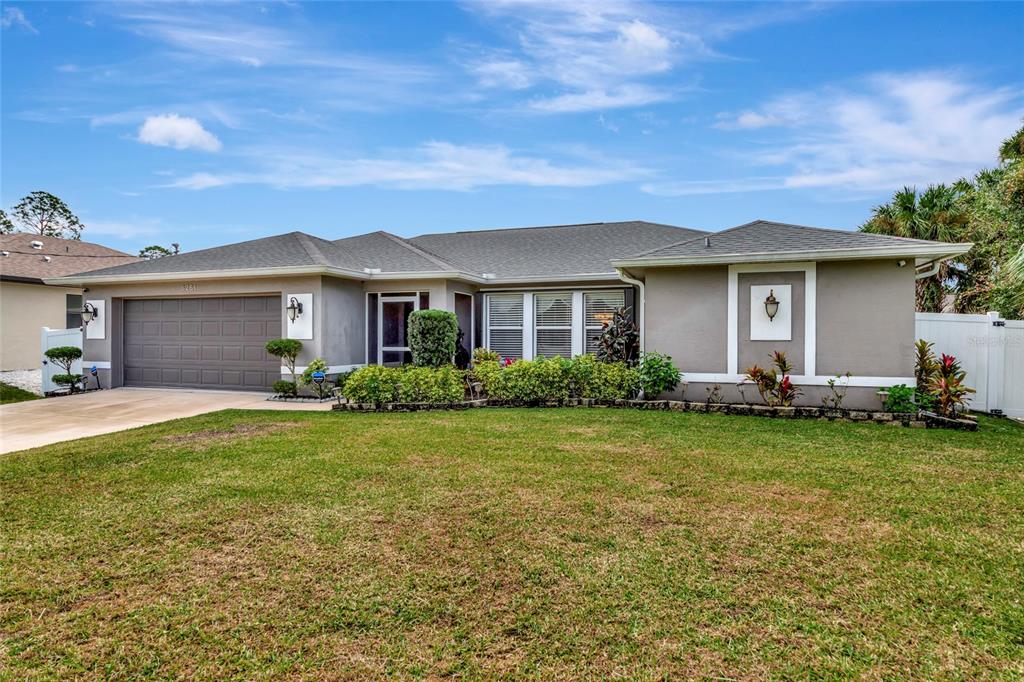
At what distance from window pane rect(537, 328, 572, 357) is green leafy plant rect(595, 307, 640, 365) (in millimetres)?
1434

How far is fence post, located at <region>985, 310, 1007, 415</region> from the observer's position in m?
9.32

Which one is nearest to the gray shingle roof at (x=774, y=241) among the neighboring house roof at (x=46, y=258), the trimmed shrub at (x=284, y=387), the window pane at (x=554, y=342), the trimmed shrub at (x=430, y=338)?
the window pane at (x=554, y=342)

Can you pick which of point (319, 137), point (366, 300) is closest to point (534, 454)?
point (366, 300)

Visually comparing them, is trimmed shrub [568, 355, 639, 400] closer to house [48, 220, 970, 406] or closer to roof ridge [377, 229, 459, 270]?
house [48, 220, 970, 406]

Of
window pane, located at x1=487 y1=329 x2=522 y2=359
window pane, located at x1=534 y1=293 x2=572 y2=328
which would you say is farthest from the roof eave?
window pane, located at x1=487 y1=329 x2=522 y2=359

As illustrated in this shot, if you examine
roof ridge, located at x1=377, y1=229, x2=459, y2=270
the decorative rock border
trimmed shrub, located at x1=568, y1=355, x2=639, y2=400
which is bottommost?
the decorative rock border

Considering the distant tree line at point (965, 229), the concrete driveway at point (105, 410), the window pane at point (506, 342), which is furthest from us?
the distant tree line at point (965, 229)

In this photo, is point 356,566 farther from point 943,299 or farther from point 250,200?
point 943,299

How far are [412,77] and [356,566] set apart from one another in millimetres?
12528

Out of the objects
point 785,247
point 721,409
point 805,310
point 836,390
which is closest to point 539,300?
point 721,409

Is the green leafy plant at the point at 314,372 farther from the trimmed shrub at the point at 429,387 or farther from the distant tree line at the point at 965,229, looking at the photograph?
the distant tree line at the point at 965,229

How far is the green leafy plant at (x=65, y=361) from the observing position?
12507 millimetres

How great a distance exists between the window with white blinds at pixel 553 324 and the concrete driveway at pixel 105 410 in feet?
17.7

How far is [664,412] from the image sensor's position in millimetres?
9000
